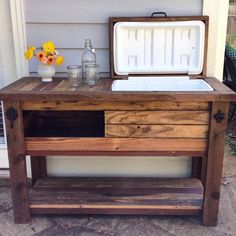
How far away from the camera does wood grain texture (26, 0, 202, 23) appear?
1965mm

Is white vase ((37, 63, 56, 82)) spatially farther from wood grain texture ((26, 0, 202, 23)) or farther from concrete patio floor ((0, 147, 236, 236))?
concrete patio floor ((0, 147, 236, 236))

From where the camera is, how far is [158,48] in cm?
201

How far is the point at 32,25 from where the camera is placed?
2016 mm

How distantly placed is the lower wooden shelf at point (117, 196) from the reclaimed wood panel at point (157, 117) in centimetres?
51

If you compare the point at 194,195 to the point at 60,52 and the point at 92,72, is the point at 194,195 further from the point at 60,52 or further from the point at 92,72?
the point at 60,52

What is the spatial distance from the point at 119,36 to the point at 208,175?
94 centimetres

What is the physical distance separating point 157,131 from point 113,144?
0.77 ft

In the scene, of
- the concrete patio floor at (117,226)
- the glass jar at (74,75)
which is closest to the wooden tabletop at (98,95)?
the glass jar at (74,75)

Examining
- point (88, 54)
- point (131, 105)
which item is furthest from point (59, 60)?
point (131, 105)

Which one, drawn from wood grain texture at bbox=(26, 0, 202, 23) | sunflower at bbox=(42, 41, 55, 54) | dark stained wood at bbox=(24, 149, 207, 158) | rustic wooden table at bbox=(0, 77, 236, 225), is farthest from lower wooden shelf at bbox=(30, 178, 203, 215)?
wood grain texture at bbox=(26, 0, 202, 23)

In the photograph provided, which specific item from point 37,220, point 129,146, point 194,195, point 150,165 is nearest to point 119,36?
point 129,146

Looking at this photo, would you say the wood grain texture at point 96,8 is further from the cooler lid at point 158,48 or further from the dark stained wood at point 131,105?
the dark stained wood at point 131,105

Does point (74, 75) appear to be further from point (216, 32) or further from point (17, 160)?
point (216, 32)

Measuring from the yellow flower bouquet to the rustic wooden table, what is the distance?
6 centimetres
